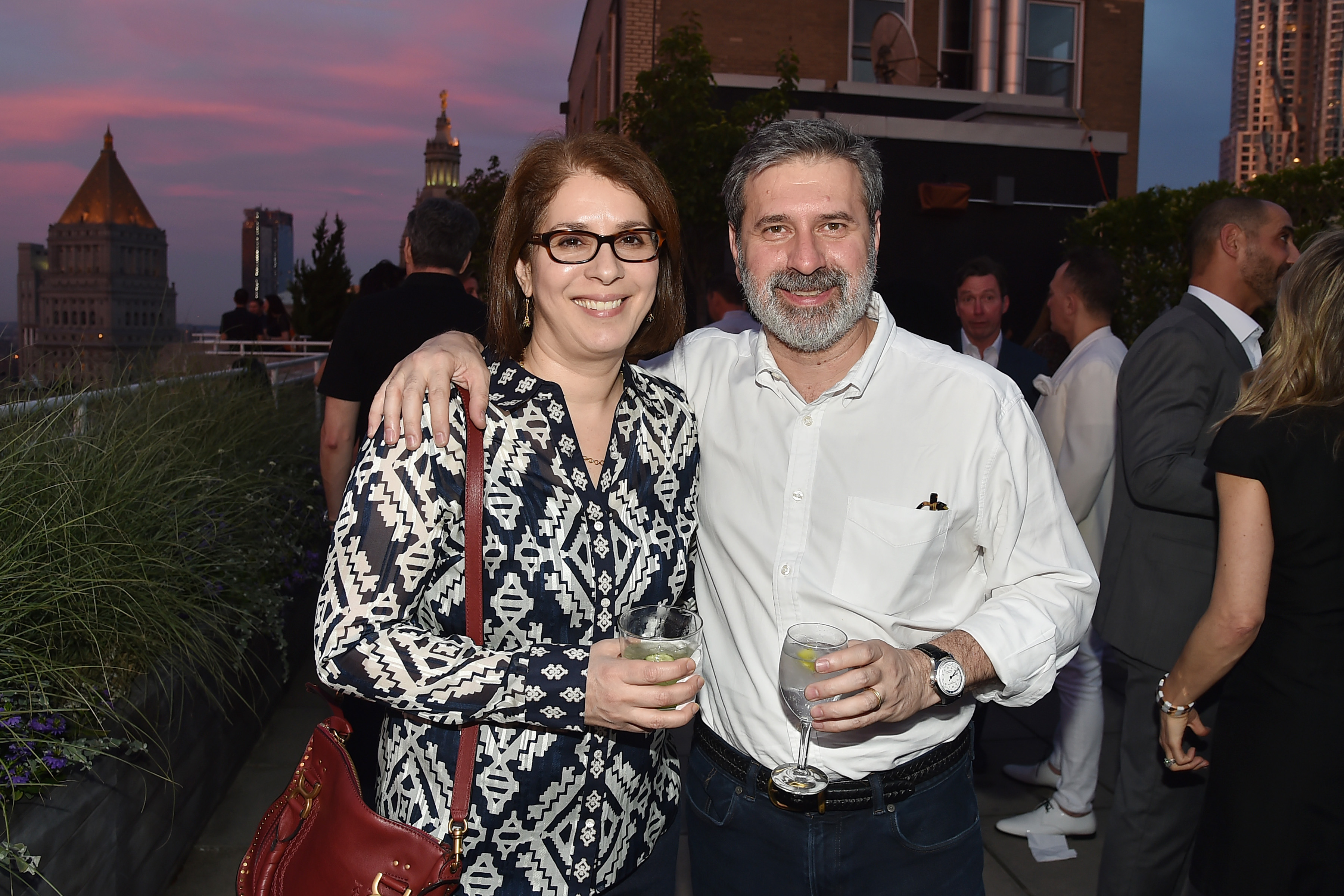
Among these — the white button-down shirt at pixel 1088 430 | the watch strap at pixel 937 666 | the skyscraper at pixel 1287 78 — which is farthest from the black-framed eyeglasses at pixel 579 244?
the skyscraper at pixel 1287 78

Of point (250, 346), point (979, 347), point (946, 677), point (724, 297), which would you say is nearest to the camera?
point (946, 677)

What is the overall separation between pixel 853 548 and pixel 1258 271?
2.23 meters

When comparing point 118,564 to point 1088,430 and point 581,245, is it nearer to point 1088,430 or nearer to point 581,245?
point 581,245

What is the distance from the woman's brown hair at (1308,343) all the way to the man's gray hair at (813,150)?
1070 millimetres

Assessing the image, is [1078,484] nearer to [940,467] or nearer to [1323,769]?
[1323,769]

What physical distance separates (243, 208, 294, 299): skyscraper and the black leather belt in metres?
109

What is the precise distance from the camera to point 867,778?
6.37 ft

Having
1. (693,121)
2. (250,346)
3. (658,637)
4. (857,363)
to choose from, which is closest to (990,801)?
(857,363)

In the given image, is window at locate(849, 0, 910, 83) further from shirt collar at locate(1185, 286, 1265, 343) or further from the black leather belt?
the black leather belt

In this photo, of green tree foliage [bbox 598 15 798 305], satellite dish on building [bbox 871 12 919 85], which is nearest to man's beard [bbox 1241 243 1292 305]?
green tree foliage [bbox 598 15 798 305]

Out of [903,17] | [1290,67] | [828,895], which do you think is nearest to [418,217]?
[828,895]

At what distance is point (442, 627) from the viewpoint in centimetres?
169

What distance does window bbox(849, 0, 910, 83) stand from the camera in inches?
678

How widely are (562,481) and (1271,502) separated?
66.8 inches
